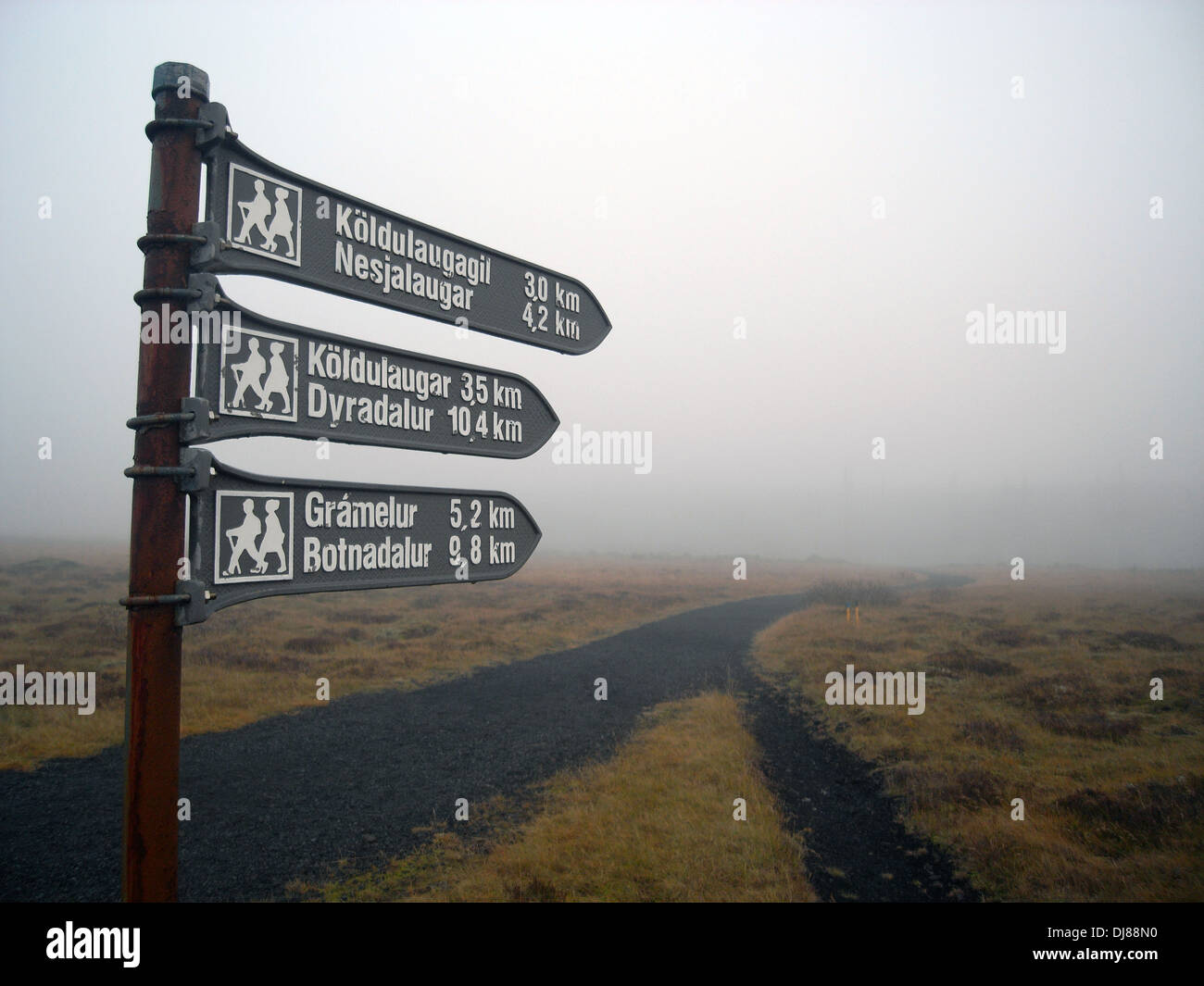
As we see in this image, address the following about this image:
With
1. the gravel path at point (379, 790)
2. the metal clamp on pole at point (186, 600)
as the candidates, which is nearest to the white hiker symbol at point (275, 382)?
the metal clamp on pole at point (186, 600)

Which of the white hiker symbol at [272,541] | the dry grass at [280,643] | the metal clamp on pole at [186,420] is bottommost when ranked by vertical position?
the dry grass at [280,643]

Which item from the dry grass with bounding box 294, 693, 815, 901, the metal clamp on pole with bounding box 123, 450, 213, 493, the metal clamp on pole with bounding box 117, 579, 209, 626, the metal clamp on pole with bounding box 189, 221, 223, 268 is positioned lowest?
the dry grass with bounding box 294, 693, 815, 901

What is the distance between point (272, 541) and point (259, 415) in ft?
1.50

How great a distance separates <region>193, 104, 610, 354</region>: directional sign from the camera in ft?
7.62

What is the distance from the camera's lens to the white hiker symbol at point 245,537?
220cm

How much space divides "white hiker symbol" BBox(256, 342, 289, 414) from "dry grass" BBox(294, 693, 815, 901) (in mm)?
5227

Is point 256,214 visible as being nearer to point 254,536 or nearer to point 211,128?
point 211,128

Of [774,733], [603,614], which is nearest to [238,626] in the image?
[603,614]

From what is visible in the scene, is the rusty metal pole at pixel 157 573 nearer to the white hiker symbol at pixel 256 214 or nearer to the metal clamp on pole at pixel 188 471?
the metal clamp on pole at pixel 188 471

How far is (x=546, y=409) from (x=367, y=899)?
5.06m

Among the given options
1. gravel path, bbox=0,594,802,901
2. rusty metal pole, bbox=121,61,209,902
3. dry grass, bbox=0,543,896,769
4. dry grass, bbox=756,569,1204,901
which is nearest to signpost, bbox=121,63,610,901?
rusty metal pole, bbox=121,61,209,902

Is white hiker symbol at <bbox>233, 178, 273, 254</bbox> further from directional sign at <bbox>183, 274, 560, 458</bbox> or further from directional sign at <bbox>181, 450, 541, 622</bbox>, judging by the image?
directional sign at <bbox>181, 450, 541, 622</bbox>

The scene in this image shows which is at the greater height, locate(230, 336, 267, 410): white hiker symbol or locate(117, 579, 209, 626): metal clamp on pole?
locate(230, 336, 267, 410): white hiker symbol

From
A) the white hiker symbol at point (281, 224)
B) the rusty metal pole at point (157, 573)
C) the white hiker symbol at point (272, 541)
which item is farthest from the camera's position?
the white hiker symbol at point (281, 224)
